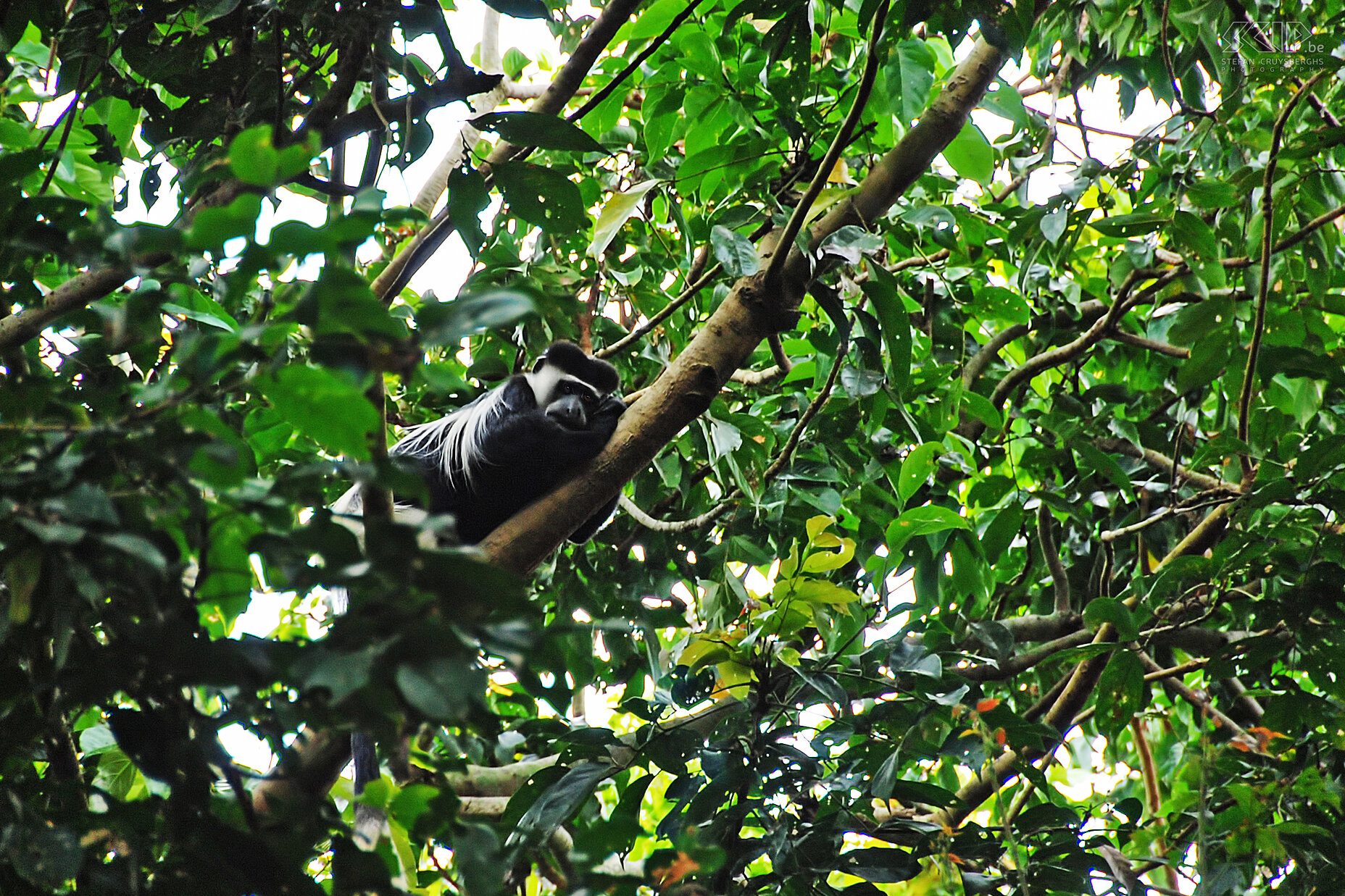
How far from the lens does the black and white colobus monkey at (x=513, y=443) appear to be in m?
2.12

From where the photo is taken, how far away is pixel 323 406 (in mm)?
645

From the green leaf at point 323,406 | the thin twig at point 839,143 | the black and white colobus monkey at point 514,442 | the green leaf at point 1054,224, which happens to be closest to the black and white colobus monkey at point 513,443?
the black and white colobus monkey at point 514,442

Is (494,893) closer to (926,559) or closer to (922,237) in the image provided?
(926,559)

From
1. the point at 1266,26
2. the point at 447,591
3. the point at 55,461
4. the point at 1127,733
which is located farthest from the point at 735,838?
the point at 1127,733

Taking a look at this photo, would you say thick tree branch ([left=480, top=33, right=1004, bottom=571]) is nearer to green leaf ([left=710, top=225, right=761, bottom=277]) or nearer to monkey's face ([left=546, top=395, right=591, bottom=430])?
green leaf ([left=710, top=225, right=761, bottom=277])

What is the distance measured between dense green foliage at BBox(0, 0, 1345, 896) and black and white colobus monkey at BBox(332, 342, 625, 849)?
0.29 ft

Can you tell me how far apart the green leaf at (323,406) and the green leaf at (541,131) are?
0.70 m

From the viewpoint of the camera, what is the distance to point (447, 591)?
2.05 ft

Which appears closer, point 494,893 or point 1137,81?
point 494,893

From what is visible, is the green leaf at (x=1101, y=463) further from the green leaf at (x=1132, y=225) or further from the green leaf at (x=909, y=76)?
the green leaf at (x=909, y=76)

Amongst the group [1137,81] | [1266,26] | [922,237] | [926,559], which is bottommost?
[926,559]

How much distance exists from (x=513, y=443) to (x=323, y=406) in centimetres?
149

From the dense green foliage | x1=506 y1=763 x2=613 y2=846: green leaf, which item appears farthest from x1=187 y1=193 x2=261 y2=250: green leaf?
x1=506 y1=763 x2=613 y2=846: green leaf

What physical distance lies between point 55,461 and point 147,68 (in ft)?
3.27
